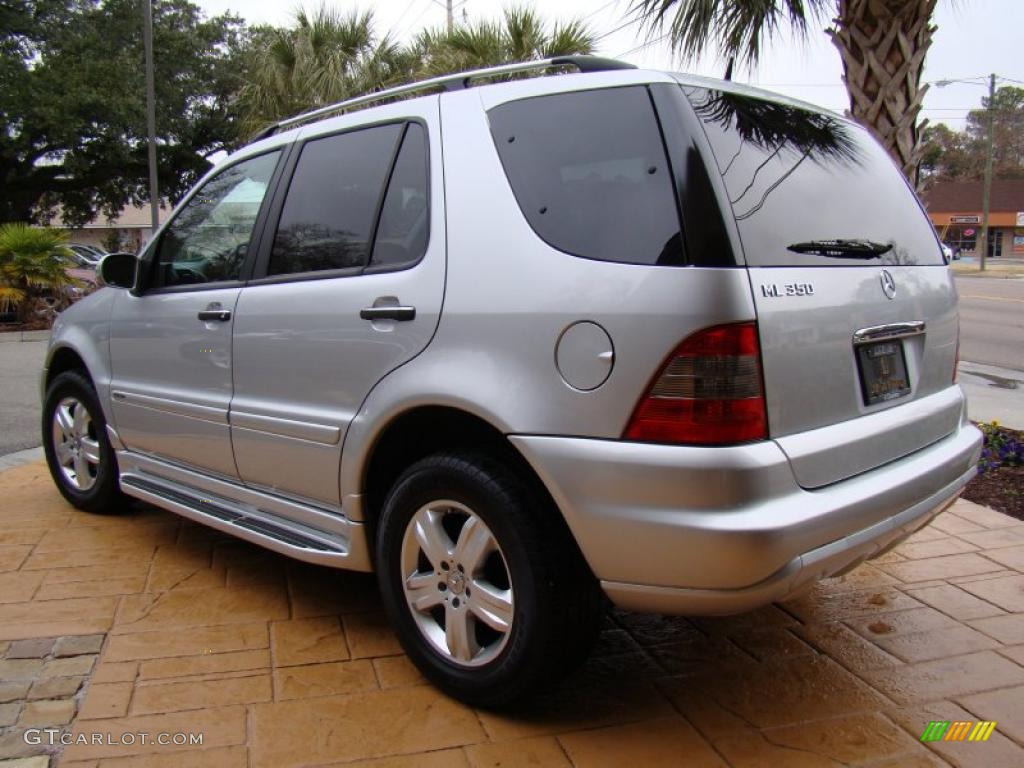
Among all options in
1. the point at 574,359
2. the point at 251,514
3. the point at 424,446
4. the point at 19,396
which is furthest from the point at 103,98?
the point at 574,359

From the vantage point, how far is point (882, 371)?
8.61ft

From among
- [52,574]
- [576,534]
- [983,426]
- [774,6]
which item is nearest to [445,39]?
[774,6]

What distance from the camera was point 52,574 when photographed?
3.89 metres

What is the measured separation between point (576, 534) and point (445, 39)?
15.0m

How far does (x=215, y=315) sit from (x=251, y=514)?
0.79m

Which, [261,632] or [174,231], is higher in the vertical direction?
[174,231]

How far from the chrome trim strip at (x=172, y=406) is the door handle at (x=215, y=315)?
35 centimetres

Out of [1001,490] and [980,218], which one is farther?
[980,218]

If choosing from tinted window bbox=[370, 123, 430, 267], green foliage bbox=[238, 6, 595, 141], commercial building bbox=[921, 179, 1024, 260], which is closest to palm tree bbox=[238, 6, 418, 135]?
green foliage bbox=[238, 6, 595, 141]

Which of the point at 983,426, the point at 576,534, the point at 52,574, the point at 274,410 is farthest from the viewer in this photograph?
the point at 983,426

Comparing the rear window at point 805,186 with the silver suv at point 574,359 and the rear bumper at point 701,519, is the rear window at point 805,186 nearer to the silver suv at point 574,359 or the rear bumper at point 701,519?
the silver suv at point 574,359

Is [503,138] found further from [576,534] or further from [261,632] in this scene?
[261,632]

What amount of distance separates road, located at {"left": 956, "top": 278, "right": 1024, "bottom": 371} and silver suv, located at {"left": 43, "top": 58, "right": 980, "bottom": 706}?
216 inches

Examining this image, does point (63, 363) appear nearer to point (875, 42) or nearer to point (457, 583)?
point (457, 583)
